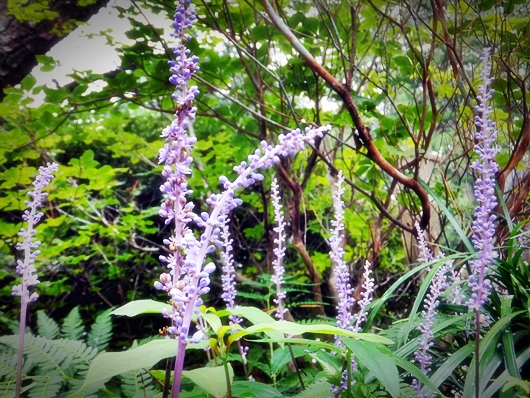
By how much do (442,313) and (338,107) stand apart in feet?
6.41

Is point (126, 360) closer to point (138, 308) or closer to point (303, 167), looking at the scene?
point (138, 308)

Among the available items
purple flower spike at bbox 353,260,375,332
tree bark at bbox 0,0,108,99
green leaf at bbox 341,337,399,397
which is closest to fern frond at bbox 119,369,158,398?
green leaf at bbox 341,337,399,397

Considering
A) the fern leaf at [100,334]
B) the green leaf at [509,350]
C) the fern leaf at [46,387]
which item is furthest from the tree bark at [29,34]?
the green leaf at [509,350]

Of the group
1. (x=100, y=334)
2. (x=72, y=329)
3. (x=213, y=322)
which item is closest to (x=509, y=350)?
(x=213, y=322)

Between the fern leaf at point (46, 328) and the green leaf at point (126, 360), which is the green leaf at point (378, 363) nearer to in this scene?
the green leaf at point (126, 360)

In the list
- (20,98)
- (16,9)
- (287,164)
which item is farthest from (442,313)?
(16,9)

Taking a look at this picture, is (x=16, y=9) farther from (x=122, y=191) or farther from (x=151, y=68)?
(x=122, y=191)

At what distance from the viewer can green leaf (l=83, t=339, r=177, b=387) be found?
0.61m

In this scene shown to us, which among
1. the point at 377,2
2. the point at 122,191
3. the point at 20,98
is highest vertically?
the point at 377,2

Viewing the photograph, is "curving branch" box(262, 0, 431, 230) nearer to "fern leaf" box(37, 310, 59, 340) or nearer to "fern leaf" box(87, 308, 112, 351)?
"fern leaf" box(87, 308, 112, 351)

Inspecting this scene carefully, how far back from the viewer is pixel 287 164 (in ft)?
9.12

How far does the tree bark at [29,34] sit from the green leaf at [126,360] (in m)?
2.32

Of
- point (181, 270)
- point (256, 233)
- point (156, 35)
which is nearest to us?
point (181, 270)

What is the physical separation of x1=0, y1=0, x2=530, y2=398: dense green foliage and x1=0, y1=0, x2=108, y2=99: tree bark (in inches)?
6.2
